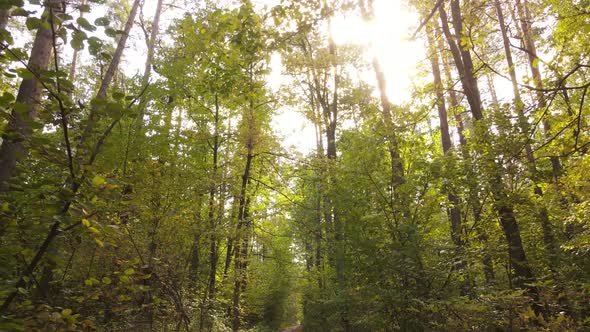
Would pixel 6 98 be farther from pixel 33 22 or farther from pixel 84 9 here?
pixel 84 9

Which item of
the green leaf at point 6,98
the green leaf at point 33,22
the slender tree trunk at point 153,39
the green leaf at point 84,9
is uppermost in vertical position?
the slender tree trunk at point 153,39

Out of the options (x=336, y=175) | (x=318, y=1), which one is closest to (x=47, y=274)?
(x=318, y=1)

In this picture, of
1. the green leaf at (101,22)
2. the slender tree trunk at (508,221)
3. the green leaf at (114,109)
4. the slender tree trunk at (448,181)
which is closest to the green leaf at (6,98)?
the green leaf at (114,109)

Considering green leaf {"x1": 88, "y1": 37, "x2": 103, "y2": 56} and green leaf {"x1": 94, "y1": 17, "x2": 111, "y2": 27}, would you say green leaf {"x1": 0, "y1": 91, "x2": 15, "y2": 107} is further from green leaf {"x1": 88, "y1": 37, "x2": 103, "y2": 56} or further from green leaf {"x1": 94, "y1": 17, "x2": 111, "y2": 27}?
green leaf {"x1": 94, "y1": 17, "x2": 111, "y2": 27}

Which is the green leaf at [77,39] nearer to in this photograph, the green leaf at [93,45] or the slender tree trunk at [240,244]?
the green leaf at [93,45]

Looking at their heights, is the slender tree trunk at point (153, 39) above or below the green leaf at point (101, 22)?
above

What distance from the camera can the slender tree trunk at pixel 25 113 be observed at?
1.54 metres

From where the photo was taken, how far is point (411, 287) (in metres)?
5.32

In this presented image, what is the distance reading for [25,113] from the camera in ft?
4.98

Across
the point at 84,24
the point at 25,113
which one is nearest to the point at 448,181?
the point at 84,24

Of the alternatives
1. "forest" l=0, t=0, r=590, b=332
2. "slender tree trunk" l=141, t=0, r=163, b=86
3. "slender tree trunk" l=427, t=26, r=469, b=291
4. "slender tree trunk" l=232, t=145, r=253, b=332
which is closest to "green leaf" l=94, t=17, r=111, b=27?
"forest" l=0, t=0, r=590, b=332

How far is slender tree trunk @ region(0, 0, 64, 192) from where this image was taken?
154 cm

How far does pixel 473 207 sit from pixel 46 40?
21.8 feet

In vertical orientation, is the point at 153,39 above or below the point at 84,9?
above
